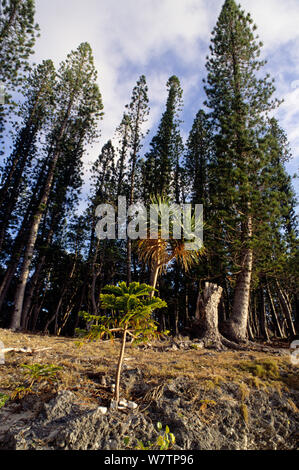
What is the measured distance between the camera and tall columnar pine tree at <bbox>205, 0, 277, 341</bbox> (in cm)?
962

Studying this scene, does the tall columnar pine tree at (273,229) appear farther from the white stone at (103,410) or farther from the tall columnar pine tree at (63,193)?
the tall columnar pine tree at (63,193)

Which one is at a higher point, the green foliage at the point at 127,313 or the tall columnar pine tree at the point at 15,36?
the tall columnar pine tree at the point at 15,36

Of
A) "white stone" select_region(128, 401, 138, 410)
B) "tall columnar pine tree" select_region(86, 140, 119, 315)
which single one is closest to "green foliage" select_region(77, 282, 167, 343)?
"white stone" select_region(128, 401, 138, 410)

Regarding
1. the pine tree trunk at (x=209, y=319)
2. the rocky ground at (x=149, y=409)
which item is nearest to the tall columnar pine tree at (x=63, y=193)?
the pine tree trunk at (x=209, y=319)

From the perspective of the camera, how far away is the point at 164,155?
696 inches

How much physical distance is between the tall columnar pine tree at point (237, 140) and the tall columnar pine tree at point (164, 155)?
Answer: 5.02m

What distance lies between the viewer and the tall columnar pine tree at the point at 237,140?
9.62m

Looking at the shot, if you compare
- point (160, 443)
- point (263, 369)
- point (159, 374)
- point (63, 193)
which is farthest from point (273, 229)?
point (63, 193)

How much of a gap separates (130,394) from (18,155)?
623 inches

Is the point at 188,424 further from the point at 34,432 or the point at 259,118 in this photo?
the point at 259,118

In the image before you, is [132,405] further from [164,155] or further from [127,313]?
[164,155]

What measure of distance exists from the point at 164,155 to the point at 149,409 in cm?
1698

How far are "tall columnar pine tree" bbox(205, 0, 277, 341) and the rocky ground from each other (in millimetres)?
5733
